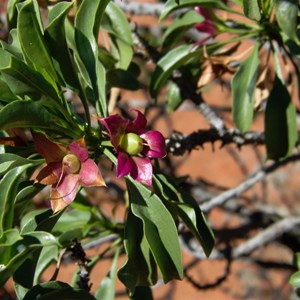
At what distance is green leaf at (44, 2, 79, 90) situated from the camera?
3.65 ft

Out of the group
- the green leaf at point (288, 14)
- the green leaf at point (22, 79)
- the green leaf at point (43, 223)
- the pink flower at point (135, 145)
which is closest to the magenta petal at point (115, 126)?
the pink flower at point (135, 145)

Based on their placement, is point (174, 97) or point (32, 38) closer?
point (32, 38)

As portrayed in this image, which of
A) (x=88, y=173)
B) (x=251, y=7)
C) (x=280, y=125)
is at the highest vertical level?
(x=251, y=7)

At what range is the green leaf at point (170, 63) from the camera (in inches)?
59.3

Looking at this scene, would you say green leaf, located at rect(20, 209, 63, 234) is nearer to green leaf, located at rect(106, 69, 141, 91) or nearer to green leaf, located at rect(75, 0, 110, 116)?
green leaf, located at rect(75, 0, 110, 116)

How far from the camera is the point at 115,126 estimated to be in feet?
3.44

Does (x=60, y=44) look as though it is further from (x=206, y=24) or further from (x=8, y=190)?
(x=206, y=24)

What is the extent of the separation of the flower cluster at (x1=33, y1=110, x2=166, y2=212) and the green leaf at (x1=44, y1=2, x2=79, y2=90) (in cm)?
20

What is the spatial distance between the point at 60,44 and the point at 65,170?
25 cm

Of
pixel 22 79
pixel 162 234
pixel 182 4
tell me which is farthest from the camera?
pixel 182 4

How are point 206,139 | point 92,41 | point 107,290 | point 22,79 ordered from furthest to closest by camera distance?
point 206,139 < point 107,290 < point 92,41 < point 22,79

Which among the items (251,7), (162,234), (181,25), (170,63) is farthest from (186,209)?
(181,25)

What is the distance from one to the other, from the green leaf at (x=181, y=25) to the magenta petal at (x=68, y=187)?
652mm

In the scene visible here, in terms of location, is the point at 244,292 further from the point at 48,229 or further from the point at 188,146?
the point at 48,229
